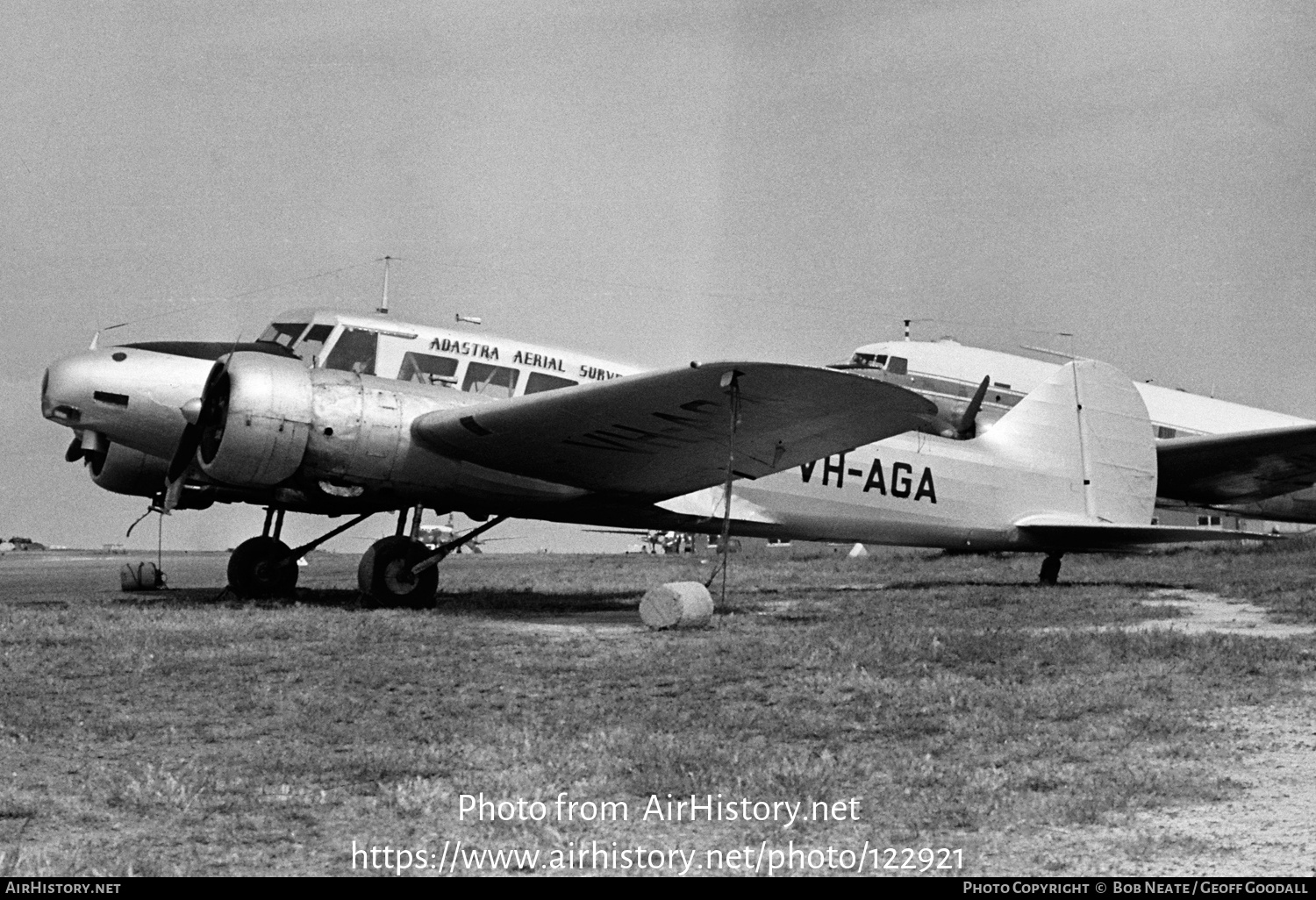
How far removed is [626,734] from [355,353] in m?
8.65

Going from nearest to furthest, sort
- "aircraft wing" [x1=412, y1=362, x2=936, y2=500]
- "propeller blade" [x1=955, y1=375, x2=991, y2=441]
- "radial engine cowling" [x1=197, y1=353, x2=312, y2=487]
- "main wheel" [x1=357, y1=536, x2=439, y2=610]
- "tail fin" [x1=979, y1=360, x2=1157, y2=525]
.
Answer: "aircraft wing" [x1=412, y1=362, x2=936, y2=500] → "radial engine cowling" [x1=197, y1=353, x2=312, y2=487] → "main wheel" [x1=357, y1=536, x2=439, y2=610] → "tail fin" [x1=979, y1=360, x2=1157, y2=525] → "propeller blade" [x1=955, y1=375, x2=991, y2=441]

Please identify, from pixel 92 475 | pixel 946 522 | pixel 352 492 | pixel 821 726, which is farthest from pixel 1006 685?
pixel 92 475

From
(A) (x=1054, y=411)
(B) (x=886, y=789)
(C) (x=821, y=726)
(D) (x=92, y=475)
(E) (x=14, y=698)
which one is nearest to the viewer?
(B) (x=886, y=789)

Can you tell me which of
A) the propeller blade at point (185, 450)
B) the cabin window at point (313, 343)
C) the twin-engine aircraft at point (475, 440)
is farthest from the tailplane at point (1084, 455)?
the propeller blade at point (185, 450)

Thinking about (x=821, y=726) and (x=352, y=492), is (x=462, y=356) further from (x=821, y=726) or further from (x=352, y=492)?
(x=821, y=726)

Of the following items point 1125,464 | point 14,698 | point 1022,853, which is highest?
point 1125,464

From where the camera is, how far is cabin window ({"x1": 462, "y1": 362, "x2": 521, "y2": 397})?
14.9 meters

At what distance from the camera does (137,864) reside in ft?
14.5

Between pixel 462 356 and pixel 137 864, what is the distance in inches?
426

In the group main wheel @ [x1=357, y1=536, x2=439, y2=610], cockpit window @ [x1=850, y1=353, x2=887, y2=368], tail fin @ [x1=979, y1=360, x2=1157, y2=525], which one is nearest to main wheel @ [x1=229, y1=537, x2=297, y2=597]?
main wheel @ [x1=357, y1=536, x2=439, y2=610]

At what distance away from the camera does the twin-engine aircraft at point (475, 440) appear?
1277cm

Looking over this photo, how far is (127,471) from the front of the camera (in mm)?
17156

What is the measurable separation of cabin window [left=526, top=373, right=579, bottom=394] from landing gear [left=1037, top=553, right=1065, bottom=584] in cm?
724

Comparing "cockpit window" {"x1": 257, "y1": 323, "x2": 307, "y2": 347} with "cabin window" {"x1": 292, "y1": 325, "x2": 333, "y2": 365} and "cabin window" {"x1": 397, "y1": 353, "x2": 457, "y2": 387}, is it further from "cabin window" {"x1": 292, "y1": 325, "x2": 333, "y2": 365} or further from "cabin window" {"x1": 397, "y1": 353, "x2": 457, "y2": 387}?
"cabin window" {"x1": 397, "y1": 353, "x2": 457, "y2": 387}
